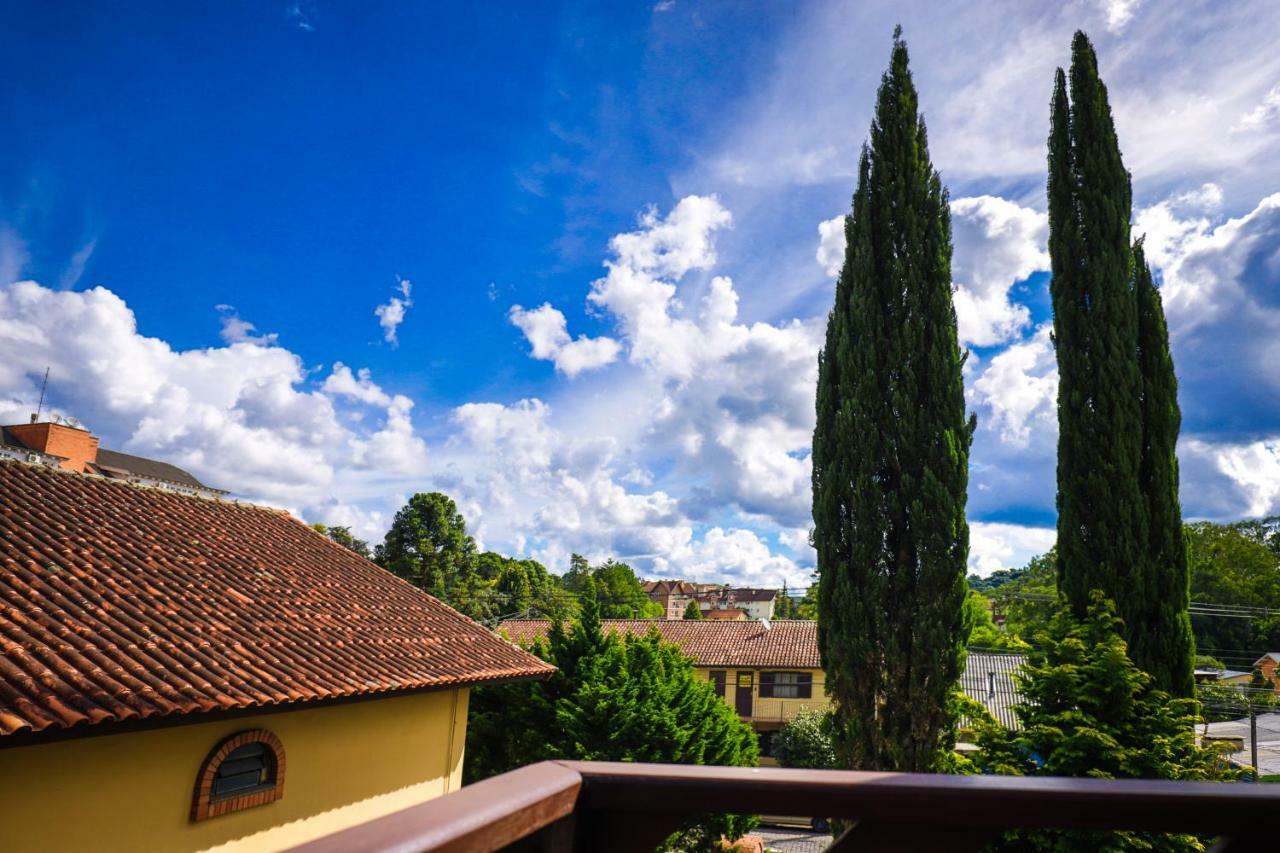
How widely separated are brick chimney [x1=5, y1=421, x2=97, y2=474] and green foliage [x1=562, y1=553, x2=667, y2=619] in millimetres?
40021

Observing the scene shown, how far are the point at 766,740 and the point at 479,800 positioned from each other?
3426cm

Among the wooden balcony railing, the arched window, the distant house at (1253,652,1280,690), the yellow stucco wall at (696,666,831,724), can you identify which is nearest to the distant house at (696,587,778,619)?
the distant house at (1253,652,1280,690)

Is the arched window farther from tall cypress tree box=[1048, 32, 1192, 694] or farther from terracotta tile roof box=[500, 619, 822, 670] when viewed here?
terracotta tile roof box=[500, 619, 822, 670]

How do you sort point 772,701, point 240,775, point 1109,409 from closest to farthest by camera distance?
1. point 240,775
2. point 1109,409
3. point 772,701

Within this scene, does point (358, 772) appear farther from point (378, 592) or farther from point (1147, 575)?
point (1147, 575)

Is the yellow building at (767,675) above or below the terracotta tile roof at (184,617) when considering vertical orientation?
below

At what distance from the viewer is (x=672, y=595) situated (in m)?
101

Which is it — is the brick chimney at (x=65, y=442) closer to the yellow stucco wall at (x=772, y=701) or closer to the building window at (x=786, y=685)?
the yellow stucco wall at (x=772, y=701)

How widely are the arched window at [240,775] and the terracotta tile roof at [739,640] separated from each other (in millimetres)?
22159

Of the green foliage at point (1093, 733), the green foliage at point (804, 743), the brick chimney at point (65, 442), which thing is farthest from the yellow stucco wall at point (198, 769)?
the brick chimney at point (65, 442)

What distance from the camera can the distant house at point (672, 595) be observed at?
326 ft

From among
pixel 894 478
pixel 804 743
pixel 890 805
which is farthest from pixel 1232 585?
pixel 890 805

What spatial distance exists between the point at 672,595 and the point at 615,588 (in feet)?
95.9

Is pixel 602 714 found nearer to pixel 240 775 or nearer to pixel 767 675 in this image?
pixel 240 775
